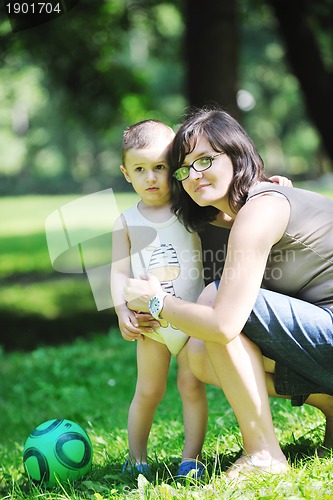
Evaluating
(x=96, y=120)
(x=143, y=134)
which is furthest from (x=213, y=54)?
(x=96, y=120)

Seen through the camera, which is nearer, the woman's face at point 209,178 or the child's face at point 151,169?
the woman's face at point 209,178

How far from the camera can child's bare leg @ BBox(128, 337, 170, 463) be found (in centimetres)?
328

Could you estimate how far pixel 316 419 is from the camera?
3.67 meters

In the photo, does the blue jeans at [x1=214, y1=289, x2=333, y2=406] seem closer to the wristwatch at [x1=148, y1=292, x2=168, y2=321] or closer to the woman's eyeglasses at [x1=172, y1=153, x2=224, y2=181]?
the wristwatch at [x1=148, y1=292, x2=168, y2=321]

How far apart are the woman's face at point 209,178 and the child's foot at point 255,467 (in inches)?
41.8

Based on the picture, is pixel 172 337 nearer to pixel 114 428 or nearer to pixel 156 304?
pixel 156 304

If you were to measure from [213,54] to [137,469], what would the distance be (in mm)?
5738

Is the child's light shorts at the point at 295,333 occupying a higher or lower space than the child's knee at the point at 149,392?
higher

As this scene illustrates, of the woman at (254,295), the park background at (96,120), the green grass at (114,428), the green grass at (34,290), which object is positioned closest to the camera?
the green grass at (114,428)

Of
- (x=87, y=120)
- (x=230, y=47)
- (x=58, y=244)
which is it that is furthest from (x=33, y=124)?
(x=58, y=244)

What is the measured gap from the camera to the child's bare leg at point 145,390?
3283mm

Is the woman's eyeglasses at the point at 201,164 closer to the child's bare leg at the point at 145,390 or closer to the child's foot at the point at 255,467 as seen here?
the child's bare leg at the point at 145,390

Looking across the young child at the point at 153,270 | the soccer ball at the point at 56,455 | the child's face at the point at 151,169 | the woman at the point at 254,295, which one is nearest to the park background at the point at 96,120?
the soccer ball at the point at 56,455

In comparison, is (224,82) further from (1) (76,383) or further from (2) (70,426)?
(2) (70,426)
